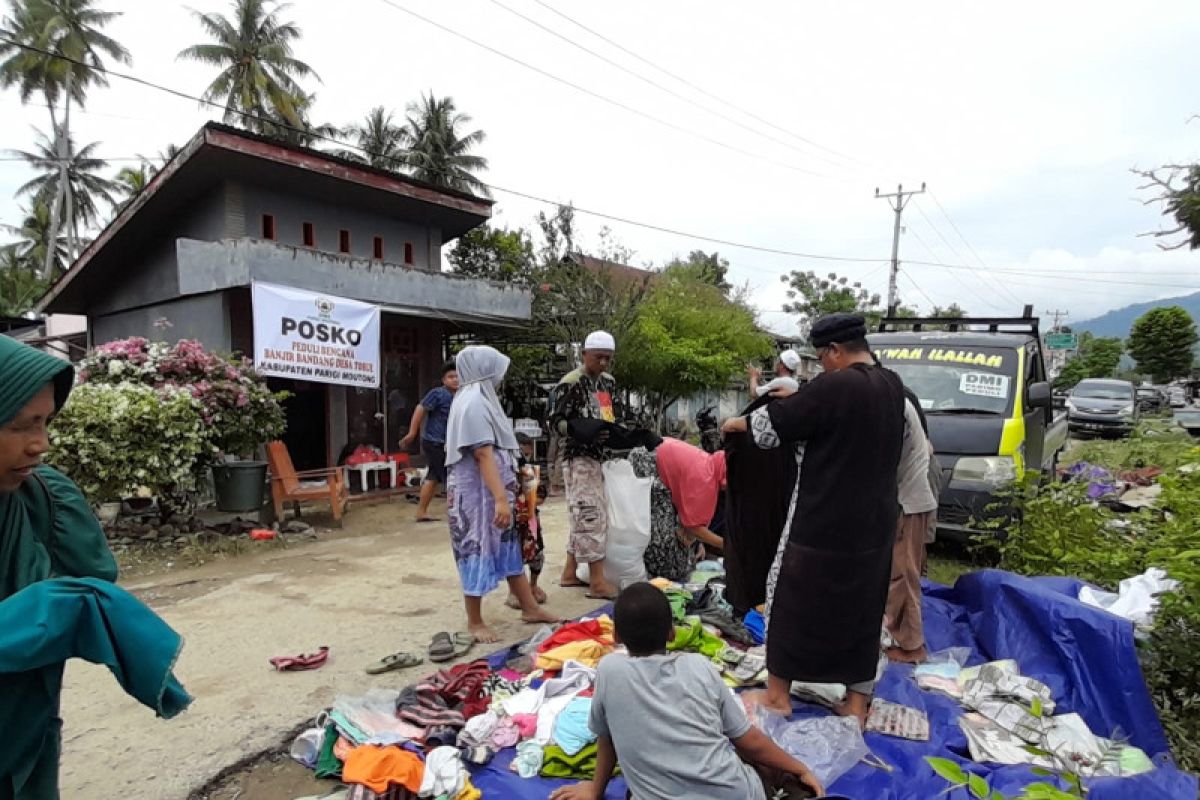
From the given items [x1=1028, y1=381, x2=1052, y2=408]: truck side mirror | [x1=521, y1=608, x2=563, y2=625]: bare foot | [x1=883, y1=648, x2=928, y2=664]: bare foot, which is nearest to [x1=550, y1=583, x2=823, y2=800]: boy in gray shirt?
[x1=883, y1=648, x2=928, y2=664]: bare foot

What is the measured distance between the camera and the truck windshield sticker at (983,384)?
6117 mm

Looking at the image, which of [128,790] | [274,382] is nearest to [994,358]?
[128,790]

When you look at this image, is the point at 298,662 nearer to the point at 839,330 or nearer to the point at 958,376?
the point at 839,330

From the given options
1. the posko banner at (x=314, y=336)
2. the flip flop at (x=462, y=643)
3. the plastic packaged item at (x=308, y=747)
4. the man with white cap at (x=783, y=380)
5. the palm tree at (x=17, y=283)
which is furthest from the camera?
the palm tree at (x=17, y=283)

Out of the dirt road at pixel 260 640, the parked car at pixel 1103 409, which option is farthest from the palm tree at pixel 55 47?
the parked car at pixel 1103 409

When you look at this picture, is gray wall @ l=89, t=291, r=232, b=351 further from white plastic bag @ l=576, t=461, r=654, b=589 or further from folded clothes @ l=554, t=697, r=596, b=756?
folded clothes @ l=554, t=697, r=596, b=756

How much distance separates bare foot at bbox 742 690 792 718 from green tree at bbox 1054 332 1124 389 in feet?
146

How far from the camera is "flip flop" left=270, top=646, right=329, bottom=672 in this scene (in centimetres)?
378

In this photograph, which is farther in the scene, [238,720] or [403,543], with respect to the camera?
[403,543]

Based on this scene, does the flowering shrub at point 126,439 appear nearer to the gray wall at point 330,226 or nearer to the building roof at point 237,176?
the building roof at point 237,176

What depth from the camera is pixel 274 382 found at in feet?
32.3

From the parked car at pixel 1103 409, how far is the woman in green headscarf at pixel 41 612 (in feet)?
70.8

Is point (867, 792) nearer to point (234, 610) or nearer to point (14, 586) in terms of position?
point (14, 586)

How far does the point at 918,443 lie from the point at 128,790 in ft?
12.9
